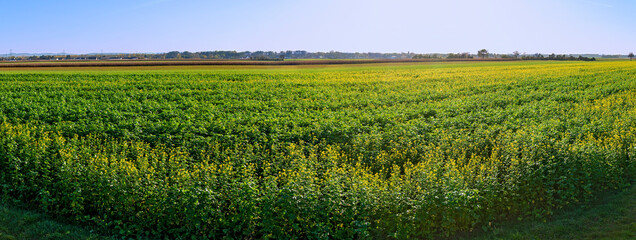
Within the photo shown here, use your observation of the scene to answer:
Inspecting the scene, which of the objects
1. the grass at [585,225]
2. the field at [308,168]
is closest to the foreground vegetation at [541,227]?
the grass at [585,225]

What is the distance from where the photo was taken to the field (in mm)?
8469

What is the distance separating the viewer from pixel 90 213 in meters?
9.51

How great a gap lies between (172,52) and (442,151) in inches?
7685

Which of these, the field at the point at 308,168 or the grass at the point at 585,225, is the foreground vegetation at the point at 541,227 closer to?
the grass at the point at 585,225

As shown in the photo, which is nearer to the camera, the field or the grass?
the field

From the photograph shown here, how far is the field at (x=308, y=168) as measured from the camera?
333 inches

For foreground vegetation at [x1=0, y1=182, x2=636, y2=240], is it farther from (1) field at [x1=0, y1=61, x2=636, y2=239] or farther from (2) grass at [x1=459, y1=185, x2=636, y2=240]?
(1) field at [x1=0, y1=61, x2=636, y2=239]

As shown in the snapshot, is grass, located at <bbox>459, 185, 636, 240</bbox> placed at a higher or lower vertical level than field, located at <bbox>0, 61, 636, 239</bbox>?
lower

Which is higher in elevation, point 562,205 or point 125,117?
point 125,117

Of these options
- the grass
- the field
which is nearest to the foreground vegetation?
the grass

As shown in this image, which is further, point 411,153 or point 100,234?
point 411,153

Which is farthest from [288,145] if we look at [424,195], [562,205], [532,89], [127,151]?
[532,89]

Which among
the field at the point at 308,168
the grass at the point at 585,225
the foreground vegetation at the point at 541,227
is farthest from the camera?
the grass at the point at 585,225

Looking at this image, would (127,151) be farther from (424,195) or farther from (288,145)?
(424,195)
